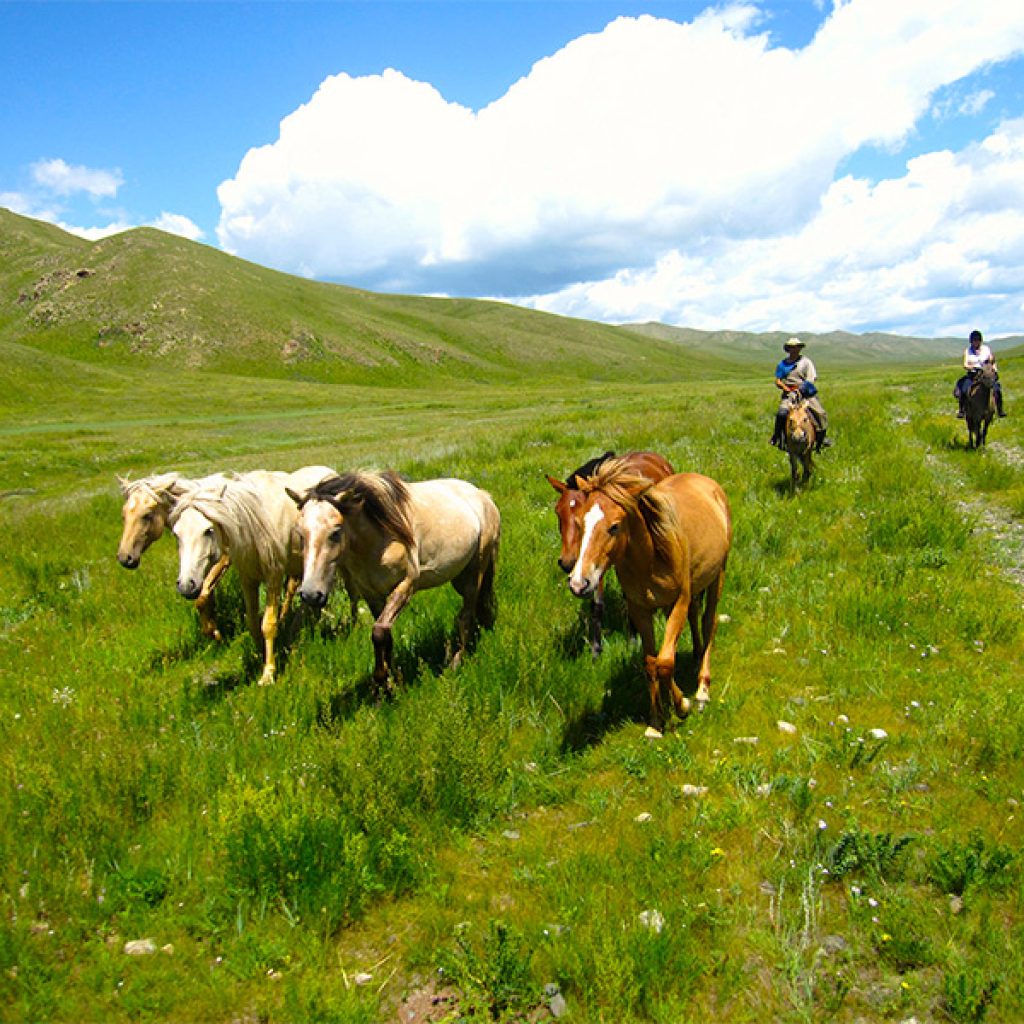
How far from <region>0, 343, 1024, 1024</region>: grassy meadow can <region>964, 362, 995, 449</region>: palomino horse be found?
331 inches

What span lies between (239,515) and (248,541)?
12.9 inches

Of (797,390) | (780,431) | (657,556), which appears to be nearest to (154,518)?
(657,556)

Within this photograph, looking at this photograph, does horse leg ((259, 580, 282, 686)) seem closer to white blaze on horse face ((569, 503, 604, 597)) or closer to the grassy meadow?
the grassy meadow

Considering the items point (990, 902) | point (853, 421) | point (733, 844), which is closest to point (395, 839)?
point (733, 844)

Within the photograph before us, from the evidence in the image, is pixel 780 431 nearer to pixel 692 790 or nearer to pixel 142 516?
pixel 692 790

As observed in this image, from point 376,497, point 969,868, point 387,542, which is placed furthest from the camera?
point 387,542

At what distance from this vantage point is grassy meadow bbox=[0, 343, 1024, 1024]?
3205 mm

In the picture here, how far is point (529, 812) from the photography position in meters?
4.69

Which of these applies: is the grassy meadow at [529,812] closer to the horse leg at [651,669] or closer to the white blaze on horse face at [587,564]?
the horse leg at [651,669]

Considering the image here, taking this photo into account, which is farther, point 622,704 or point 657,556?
point 622,704

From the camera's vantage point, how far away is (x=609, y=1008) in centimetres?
299

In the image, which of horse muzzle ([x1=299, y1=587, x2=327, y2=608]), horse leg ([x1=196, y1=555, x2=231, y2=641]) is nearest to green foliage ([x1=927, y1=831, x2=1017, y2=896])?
horse muzzle ([x1=299, y1=587, x2=327, y2=608])

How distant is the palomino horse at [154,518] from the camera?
7.54 metres

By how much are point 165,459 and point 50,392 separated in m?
60.4
